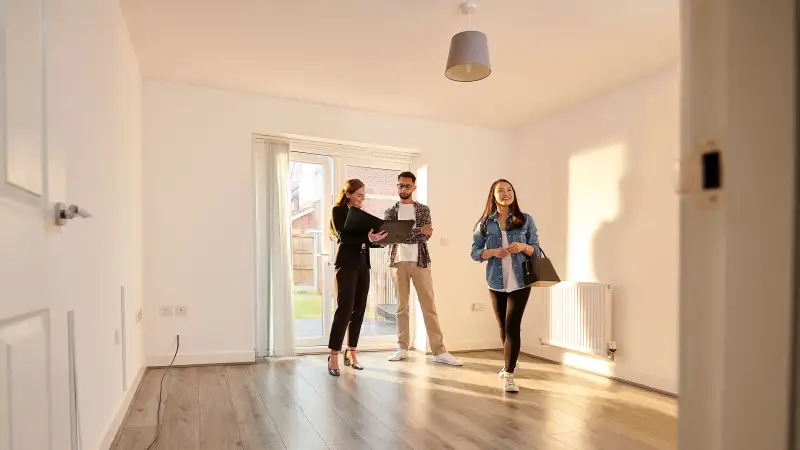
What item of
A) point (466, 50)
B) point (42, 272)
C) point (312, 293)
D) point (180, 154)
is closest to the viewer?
point (42, 272)

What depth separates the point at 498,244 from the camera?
3285mm

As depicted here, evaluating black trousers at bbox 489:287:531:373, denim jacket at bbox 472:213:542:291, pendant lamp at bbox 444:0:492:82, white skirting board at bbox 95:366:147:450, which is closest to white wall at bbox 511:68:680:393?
denim jacket at bbox 472:213:542:291

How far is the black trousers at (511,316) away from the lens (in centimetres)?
312

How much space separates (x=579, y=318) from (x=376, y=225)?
1802mm

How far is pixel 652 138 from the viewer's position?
137 inches

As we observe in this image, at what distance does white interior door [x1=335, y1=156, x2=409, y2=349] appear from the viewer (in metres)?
4.73

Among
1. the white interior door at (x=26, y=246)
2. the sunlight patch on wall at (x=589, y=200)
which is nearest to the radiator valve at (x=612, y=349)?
the sunlight patch on wall at (x=589, y=200)

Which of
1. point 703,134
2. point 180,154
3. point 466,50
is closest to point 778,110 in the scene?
point 703,134

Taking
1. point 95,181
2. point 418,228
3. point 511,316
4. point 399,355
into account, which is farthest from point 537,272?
point 95,181

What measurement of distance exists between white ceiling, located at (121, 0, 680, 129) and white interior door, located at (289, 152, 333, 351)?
685mm

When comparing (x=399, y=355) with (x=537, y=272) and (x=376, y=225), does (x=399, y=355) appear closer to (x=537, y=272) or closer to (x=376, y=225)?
(x=376, y=225)

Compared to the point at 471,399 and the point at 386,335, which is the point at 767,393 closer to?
the point at 471,399

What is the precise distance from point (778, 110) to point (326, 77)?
3494mm

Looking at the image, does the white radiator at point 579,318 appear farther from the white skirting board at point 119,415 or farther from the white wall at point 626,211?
the white skirting board at point 119,415
